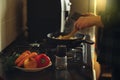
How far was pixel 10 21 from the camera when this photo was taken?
4.87 ft

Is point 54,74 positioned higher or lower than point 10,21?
lower

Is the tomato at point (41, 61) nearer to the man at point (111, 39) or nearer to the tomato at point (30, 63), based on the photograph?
the tomato at point (30, 63)

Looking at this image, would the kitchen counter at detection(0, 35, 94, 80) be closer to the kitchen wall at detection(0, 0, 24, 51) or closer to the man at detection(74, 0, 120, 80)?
the man at detection(74, 0, 120, 80)

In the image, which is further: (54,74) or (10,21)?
(10,21)

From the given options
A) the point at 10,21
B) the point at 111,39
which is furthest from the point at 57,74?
the point at 10,21

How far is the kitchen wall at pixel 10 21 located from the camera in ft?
4.34

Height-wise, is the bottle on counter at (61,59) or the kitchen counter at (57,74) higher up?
the bottle on counter at (61,59)

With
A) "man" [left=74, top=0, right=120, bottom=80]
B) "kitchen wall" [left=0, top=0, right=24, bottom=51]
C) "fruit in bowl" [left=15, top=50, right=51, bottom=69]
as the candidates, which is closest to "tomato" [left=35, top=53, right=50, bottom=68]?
"fruit in bowl" [left=15, top=50, right=51, bottom=69]

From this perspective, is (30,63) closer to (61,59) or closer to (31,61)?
(31,61)

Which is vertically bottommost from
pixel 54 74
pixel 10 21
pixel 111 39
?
pixel 54 74

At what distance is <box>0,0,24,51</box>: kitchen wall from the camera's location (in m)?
1.32

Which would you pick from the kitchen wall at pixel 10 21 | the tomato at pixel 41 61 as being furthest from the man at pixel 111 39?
the kitchen wall at pixel 10 21

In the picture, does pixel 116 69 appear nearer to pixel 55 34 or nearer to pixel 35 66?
pixel 35 66

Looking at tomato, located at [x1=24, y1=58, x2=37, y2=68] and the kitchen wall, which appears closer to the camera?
tomato, located at [x1=24, y1=58, x2=37, y2=68]
